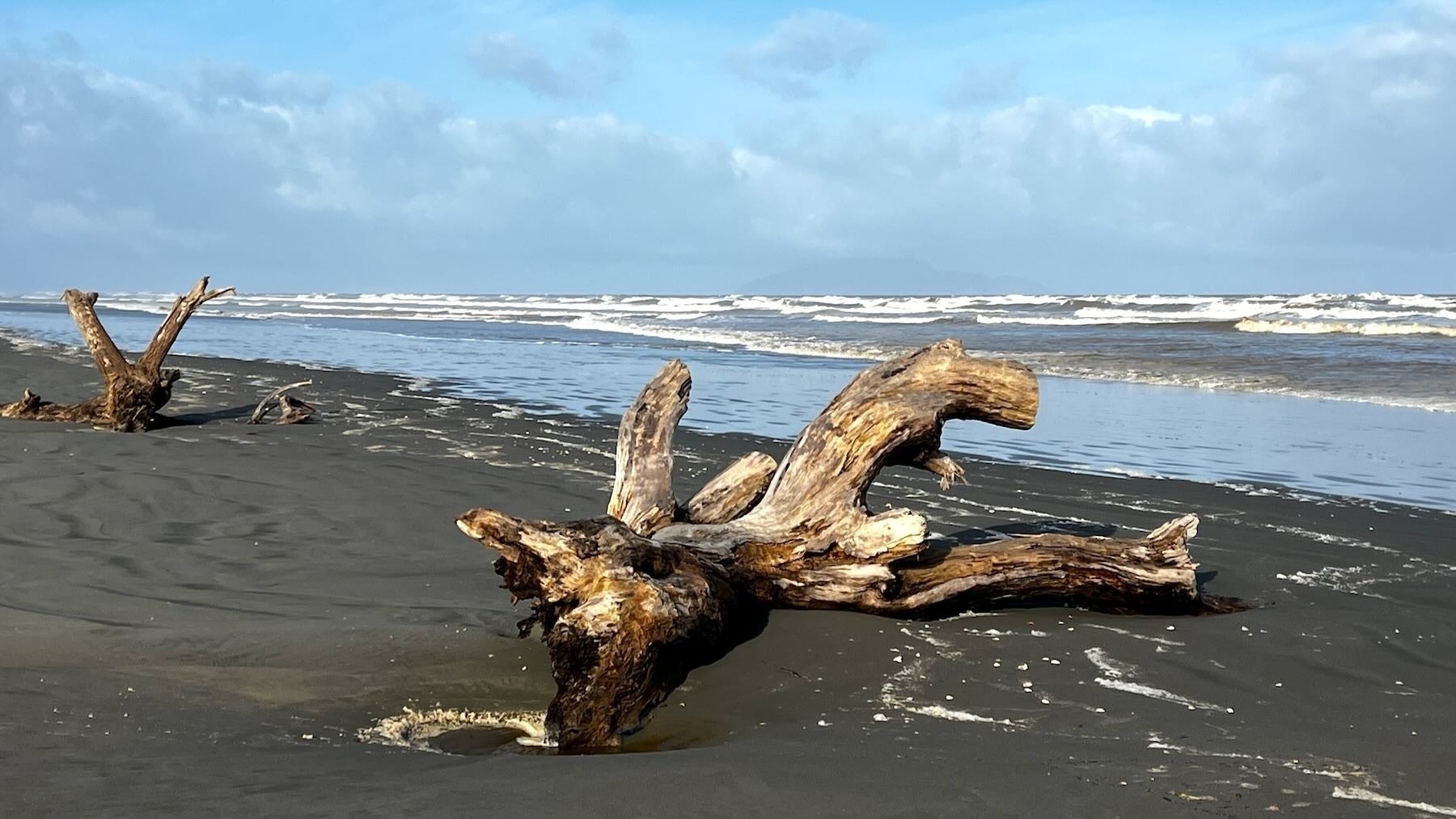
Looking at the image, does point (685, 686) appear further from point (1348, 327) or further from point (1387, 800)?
point (1348, 327)

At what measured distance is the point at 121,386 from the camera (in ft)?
34.4

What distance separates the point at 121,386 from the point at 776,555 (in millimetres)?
7634

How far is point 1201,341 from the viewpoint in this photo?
1171 inches

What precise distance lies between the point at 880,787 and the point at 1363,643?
2.91m

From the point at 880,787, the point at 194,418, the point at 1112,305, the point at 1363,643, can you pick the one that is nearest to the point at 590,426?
the point at 194,418

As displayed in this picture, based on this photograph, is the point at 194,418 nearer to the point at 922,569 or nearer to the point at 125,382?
the point at 125,382

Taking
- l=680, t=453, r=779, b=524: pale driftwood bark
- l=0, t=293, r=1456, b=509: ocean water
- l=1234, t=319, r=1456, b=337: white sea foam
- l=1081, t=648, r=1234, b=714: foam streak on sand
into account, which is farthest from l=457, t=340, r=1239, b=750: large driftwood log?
l=1234, t=319, r=1456, b=337: white sea foam

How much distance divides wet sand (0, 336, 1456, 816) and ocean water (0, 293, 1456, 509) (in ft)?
10.2

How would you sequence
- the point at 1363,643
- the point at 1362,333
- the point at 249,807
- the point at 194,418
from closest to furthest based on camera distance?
1. the point at 249,807
2. the point at 1363,643
3. the point at 194,418
4. the point at 1362,333

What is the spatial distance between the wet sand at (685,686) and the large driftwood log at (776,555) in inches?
5.3

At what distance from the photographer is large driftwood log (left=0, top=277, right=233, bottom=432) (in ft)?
34.6

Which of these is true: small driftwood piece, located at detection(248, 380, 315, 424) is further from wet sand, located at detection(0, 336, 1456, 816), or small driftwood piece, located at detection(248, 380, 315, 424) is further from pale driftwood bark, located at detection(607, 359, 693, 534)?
pale driftwood bark, located at detection(607, 359, 693, 534)

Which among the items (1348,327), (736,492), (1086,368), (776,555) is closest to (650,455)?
(736,492)

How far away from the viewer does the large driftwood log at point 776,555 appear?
13.9 feet
